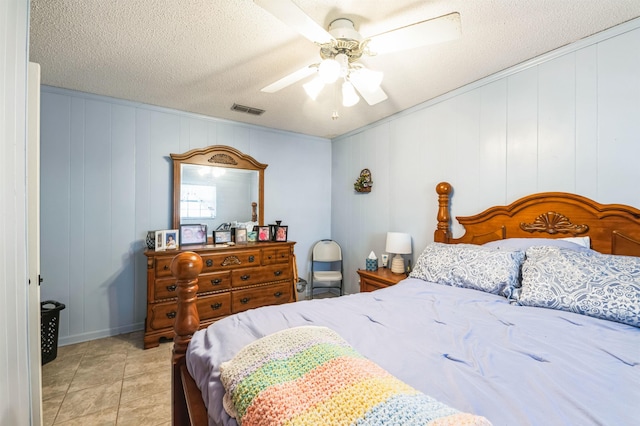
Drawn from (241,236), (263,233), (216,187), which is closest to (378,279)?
(263,233)

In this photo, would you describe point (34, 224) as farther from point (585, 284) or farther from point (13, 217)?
point (585, 284)

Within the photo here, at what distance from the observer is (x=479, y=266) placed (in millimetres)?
1827

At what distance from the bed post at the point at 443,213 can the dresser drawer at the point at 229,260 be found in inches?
75.9

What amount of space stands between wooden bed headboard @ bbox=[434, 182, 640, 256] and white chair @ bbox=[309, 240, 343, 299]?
1.74 meters

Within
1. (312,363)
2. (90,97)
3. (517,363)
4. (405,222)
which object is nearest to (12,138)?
(312,363)

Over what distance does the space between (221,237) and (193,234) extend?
30 centimetres

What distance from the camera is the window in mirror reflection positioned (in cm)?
311

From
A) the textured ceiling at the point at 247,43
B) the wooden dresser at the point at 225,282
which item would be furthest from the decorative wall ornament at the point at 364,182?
the wooden dresser at the point at 225,282

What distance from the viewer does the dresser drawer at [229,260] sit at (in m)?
2.80

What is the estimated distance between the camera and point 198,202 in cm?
319

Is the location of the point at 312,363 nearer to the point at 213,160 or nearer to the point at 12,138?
the point at 12,138

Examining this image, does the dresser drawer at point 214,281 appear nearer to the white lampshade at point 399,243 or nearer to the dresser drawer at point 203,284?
the dresser drawer at point 203,284

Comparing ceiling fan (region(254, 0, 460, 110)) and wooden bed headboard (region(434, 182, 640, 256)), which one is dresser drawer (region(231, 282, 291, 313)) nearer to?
wooden bed headboard (region(434, 182, 640, 256))

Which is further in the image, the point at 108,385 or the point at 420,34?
the point at 108,385
